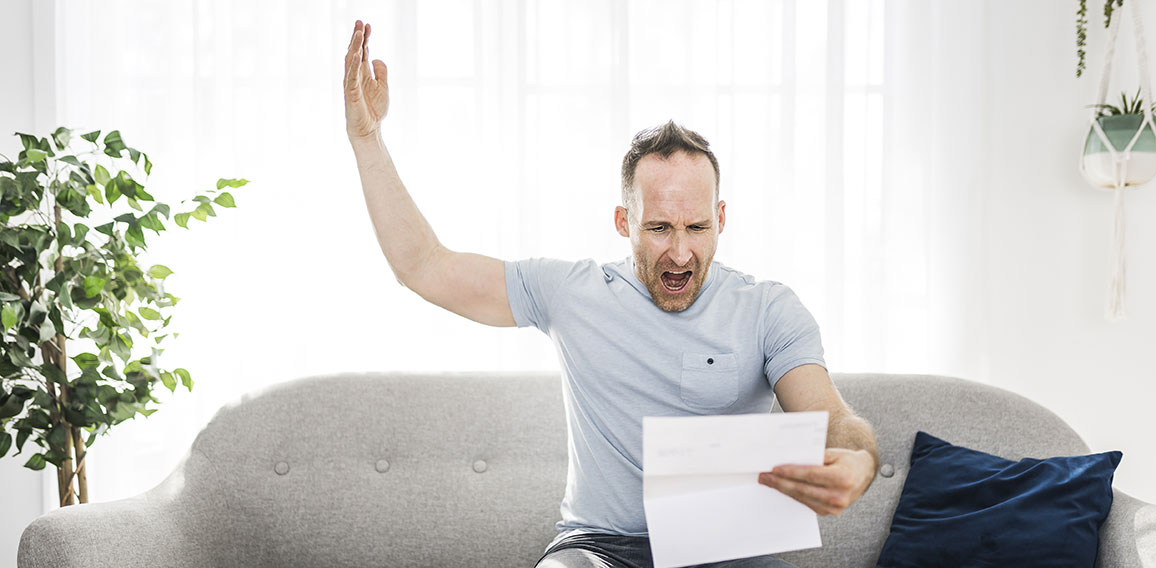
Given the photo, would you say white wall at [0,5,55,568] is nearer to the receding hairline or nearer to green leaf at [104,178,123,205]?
green leaf at [104,178,123,205]

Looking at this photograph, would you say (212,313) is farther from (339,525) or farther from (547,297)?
(547,297)

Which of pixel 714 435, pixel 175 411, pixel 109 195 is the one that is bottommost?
pixel 175 411

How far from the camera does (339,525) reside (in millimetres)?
1848

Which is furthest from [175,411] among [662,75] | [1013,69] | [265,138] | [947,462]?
[1013,69]

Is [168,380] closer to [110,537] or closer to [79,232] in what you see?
[79,232]

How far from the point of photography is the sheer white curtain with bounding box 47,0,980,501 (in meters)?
2.35

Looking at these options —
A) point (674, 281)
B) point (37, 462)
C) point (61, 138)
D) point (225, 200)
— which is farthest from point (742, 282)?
point (37, 462)

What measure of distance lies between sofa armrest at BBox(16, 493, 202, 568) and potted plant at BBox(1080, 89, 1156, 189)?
241 centimetres

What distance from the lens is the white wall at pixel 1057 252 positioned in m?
2.38

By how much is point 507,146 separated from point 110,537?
1.36 meters

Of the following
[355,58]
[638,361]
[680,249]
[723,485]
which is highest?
[355,58]

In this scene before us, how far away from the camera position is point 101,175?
196 centimetres

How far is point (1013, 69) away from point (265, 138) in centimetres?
215

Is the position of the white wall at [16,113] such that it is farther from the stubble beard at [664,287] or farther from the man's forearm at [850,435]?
the man's forearm at [850,435]
